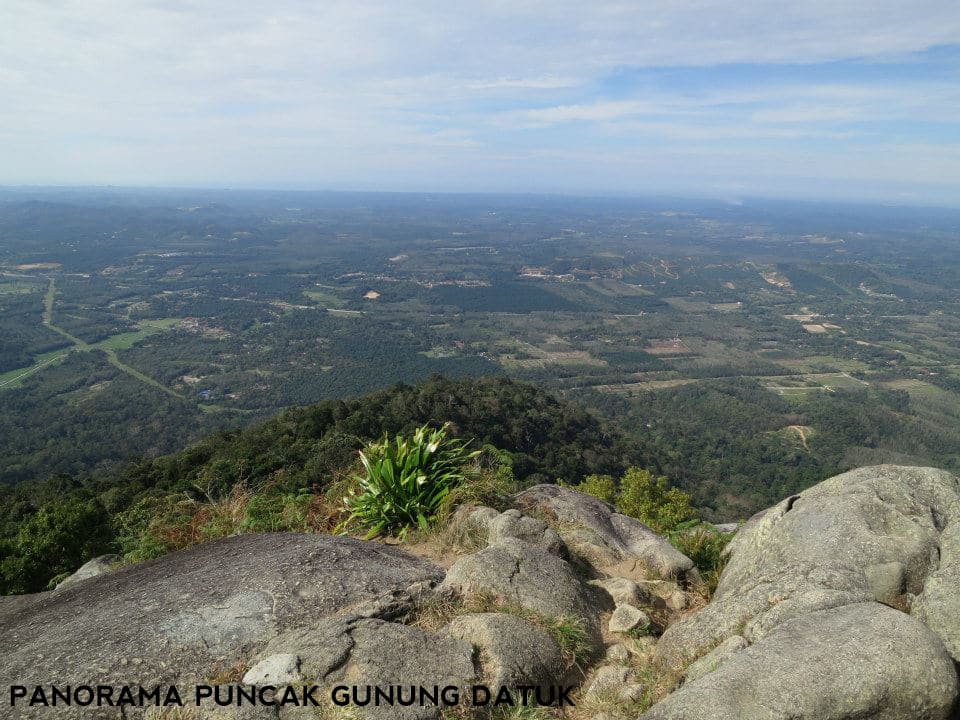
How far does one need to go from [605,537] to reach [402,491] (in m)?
2.75

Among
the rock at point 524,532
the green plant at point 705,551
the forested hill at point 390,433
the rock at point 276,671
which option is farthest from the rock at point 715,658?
the forested hill at point 390,433

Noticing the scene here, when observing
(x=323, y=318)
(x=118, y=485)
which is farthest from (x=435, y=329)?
(x=118, y=485)

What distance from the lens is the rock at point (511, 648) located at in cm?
398

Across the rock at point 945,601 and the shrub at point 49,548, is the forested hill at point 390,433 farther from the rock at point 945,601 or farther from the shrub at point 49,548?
the rock at point 945,601

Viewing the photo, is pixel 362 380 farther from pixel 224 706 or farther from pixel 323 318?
pixel 224 706

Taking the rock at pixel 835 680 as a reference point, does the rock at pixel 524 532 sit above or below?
below

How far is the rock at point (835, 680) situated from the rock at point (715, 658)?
197 millimetres

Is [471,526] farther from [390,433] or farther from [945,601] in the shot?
[390,433]

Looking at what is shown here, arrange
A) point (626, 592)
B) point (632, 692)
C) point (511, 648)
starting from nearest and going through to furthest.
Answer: point (632, 692), point (511, 648), point (626, 592)

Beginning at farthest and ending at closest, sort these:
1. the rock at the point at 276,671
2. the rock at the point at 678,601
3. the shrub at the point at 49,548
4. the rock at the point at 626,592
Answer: the shrub at the point at 49,548 < the rock at the point at 678,601 < the rock at the point at 626,592 < the rock at the point at 276,671

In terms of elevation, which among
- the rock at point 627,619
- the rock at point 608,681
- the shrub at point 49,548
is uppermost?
the rock at point 608,681

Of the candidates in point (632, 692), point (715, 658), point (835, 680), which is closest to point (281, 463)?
point (632, 692)

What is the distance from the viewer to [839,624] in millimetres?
3789

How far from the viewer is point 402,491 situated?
7059mm
